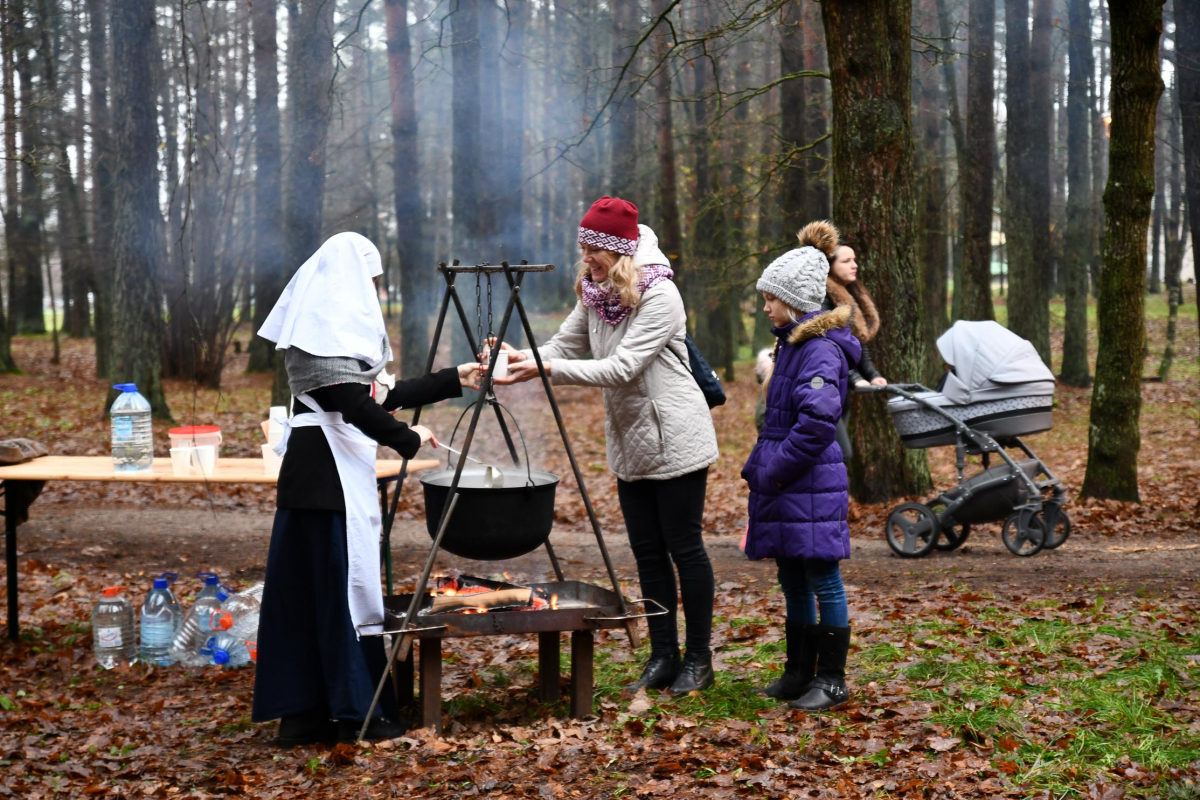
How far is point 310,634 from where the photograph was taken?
4211 mm

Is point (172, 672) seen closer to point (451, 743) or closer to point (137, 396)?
point (137, 396)

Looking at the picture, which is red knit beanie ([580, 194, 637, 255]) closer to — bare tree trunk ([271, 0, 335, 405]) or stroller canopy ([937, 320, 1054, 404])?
stroller canopy ([937, 320, 1054, 404])

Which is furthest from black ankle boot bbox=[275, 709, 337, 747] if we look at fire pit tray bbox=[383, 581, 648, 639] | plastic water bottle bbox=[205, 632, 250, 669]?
plastic water bottle bbox=[205, 632, 250, 669]

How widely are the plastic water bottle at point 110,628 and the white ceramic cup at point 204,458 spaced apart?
0.78m

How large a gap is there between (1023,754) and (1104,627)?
73.8 inches

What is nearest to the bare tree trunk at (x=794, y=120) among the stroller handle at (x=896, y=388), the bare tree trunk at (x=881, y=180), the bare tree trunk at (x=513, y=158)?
the bare tree trunk at (x=513, y=158)

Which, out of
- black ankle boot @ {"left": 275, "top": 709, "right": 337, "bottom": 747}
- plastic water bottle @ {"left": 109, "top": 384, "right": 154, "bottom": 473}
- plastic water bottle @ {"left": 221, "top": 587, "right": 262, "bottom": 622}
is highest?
plastic water bottle @ {"left": 109, "top": 384, "right": 154, "bottom": 473}

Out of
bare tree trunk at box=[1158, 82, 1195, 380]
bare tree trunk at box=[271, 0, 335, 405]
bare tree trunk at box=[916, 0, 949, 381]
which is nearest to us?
bare tree trunk at box=[271, 0, 335, 405]

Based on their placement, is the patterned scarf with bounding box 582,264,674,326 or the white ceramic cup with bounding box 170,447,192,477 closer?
the patterned scarf with bounding box 582,264,674,326

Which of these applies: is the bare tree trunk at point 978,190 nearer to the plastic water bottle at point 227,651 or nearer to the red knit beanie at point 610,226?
the red knit beanie at point 610,226

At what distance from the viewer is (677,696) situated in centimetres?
447

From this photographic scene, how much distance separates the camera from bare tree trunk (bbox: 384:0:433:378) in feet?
48.7

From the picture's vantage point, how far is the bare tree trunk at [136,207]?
41.9ft

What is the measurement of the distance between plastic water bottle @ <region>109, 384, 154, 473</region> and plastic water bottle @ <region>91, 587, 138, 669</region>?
0.67m
